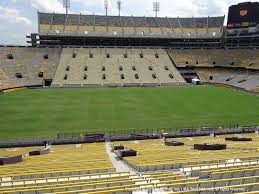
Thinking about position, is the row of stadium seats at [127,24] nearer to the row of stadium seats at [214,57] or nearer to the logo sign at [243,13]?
the row of stadium seats at [214,57]

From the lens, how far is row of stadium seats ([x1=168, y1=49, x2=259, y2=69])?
78306 millimetres

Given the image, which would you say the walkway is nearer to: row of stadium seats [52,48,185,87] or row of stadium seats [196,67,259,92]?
row of stadium seats [196,67,259,92]

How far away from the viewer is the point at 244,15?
79188mm

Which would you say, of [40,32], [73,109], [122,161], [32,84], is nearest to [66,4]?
[40,32]

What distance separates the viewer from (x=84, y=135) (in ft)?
96.8

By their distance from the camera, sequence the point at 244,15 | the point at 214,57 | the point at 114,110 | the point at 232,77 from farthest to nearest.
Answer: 1. the point at 214,57
2. the point at 244,15
3. the point at 232,77
4. the point at 114,110

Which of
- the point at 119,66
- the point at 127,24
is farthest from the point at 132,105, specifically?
the point at 127,24

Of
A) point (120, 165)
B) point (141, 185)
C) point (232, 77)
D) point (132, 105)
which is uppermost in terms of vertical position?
point (232, 77)

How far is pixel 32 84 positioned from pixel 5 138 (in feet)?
127

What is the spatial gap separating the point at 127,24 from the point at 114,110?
56.9 m

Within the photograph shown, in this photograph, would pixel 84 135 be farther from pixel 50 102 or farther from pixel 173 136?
pixel 50 102

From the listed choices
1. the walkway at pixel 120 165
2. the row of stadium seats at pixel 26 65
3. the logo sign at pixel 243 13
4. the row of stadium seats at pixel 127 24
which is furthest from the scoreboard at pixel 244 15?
the walkway at pixel 120 165

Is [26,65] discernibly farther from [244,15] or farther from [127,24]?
[244,15]

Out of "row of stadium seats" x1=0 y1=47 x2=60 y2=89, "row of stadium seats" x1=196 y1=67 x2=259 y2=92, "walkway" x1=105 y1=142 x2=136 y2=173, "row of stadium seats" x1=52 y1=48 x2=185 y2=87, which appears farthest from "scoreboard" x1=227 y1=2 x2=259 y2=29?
"walkway" x1=105 y1=142 x2=136 y2=173
